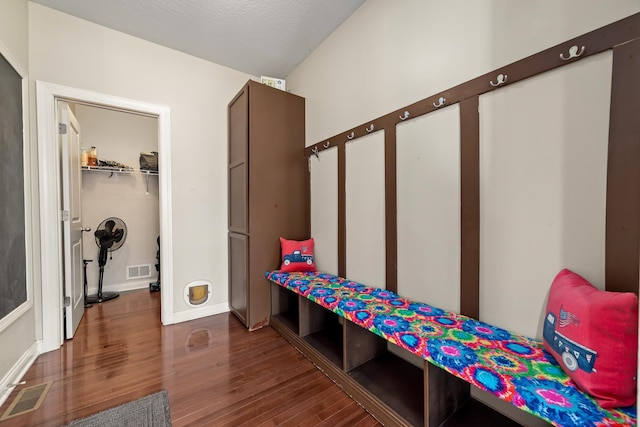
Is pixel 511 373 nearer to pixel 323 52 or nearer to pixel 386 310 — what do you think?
pixel 386 310

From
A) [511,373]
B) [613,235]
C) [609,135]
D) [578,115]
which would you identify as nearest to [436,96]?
[578,115]

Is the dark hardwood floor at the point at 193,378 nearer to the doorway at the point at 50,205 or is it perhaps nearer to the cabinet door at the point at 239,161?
the doorway at the point at 50,205

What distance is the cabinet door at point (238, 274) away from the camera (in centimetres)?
248

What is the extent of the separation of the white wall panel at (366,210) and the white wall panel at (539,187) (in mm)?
695

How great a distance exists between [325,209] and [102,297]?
3.10 meters

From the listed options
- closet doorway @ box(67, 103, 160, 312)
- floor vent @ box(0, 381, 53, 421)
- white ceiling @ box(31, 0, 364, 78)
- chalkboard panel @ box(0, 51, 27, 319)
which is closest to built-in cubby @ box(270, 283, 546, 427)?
floor vent @ box(0, 381, 53, 421)

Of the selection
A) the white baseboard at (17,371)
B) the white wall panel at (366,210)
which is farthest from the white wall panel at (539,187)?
the white baseboard at (17,371)

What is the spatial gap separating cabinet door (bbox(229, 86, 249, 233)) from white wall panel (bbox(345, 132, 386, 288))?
99 centimetres

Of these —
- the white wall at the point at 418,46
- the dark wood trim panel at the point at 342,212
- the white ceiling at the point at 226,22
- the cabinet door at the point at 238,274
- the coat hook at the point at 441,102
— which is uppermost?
the white ceiling at the point at 226,22

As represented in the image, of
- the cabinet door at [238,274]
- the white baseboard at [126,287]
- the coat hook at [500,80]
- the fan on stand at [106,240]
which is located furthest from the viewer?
the white baseboard at [126,287]

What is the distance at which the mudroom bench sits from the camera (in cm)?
84

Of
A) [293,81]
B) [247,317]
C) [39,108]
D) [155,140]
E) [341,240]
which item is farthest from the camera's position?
[155,140]

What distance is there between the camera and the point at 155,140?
395 cm

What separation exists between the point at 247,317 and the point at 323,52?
8.70 feet
